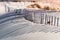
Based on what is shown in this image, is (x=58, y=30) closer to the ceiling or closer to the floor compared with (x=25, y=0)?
closer to the floor

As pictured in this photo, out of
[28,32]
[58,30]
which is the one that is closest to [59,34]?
[58,30]

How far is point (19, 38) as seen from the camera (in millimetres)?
683

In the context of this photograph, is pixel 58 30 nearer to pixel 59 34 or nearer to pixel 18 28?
pixel 59 34

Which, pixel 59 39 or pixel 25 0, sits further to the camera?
pixel 25 0

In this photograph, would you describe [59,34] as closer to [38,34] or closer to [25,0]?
[38,34]

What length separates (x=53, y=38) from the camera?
2.21ft

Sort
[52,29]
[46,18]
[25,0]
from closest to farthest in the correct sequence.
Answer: [52,29] < [46,18] < [25,0]

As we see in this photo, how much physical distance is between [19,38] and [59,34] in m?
0.20

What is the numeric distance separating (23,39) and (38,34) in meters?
0.08

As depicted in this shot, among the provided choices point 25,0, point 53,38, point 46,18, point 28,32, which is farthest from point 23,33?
point 25,0

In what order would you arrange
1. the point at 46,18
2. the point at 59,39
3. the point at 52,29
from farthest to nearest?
the point at 46,18
the point at 52,29
the point at 59,39

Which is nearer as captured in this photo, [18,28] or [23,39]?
[23,39]

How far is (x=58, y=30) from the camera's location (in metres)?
0.77

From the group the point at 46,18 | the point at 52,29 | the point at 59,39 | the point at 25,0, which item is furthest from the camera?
the point at 25,0
